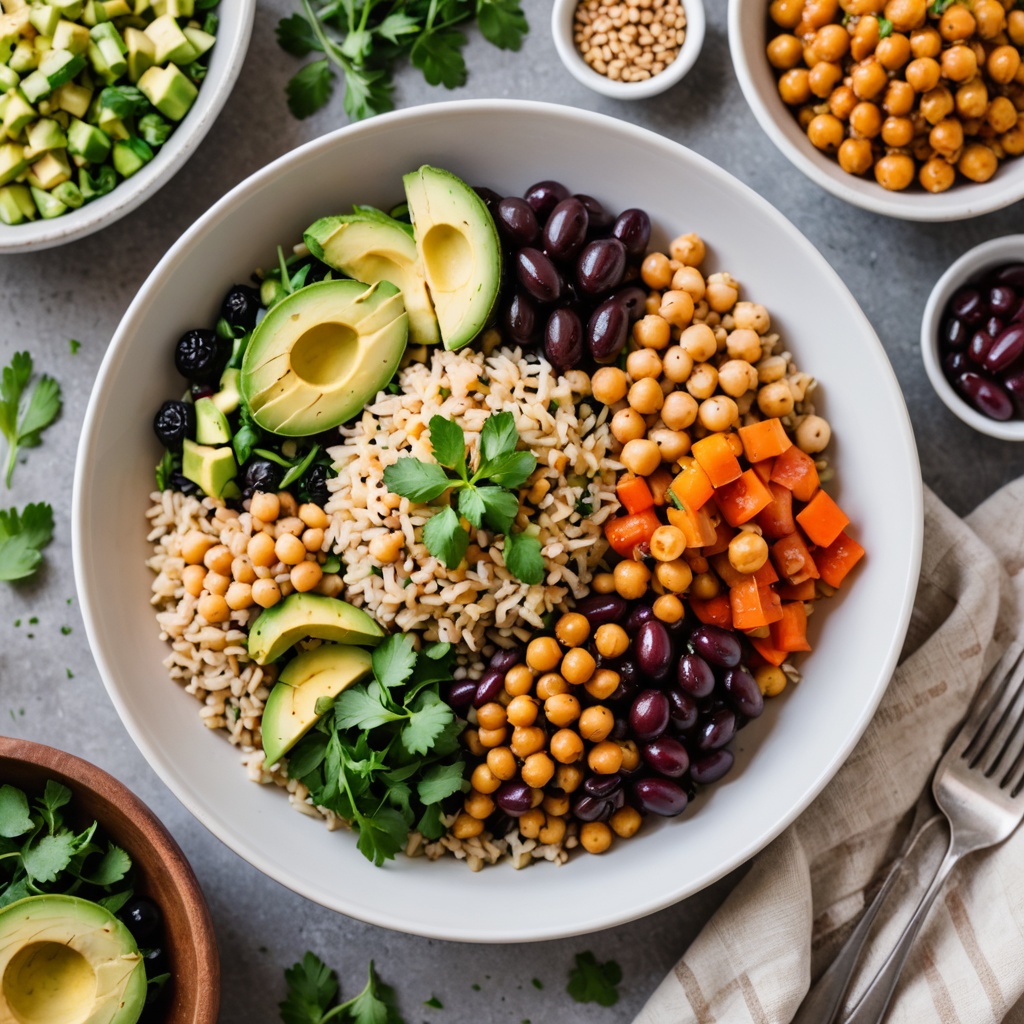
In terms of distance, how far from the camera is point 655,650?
78.0 inches

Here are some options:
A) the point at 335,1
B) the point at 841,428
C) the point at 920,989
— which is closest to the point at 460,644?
the point at 841,428

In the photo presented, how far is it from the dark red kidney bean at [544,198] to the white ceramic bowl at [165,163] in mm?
772

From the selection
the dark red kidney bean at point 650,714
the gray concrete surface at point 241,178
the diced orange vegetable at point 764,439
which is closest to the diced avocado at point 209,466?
the gray concrete surface at point 241,178

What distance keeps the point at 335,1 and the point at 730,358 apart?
1371mm

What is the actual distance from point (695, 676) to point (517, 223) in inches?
41.4

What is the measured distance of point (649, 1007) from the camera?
2268 millimetres

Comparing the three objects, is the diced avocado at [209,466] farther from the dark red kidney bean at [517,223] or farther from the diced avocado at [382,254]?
the dark red kidney bean at [517,223]

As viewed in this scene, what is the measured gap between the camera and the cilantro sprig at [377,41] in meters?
2.33

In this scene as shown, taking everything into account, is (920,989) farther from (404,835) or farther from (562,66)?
(562,66)

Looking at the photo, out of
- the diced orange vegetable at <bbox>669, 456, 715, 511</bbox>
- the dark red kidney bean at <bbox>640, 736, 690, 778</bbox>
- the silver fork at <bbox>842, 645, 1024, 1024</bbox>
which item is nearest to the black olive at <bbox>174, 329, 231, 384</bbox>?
the diced orange vegetable at <bbox>669, 456, 715, 511</bbox>

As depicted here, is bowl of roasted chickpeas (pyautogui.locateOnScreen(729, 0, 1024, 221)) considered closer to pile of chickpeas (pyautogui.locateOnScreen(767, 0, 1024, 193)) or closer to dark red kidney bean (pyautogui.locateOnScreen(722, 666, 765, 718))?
pile of chickpeas (pyautogui.locateOnScreen(767, 0, 1024, 193))

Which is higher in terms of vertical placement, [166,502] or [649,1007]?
[166,502]

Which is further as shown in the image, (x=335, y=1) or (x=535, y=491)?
(x=335, y=1)

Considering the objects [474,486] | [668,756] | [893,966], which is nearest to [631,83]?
[474,486]
